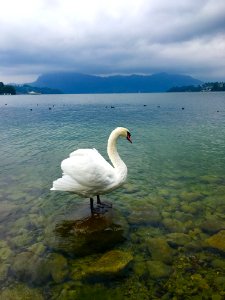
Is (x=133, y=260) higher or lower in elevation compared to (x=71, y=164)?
lower

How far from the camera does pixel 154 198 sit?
531 inches

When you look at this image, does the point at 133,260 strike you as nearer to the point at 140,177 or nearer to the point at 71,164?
the point at 71,164

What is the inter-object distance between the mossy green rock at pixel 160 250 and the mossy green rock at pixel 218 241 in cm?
129

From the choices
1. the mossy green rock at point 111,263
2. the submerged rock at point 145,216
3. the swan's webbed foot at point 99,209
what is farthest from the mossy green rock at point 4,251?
the submerged rock at point 145,216

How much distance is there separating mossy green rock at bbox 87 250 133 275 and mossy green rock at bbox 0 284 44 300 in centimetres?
145

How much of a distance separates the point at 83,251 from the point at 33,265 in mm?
1474

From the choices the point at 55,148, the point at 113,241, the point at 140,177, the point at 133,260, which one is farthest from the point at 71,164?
the point at 55,148

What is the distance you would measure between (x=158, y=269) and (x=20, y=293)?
358 cm

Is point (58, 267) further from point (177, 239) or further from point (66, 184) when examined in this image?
point (177, 239)

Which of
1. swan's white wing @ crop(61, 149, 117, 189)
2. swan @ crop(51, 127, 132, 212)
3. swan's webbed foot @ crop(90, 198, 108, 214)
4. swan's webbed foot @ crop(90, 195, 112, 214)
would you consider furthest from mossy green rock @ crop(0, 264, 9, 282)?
swan's webbed foot @ crop(90, 195, 112, 214)

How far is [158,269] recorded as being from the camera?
27.1 feet

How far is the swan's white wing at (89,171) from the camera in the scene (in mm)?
10047

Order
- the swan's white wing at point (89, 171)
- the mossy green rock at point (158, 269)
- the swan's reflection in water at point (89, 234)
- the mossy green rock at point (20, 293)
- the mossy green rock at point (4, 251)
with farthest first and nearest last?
the swan's white wing at point (89, 171) < the swan's reflection in water at point (89, 234) < the mossy green rock at point (4, 251) < the mossy green rock at point (158, 269) < the mossy green rock at point (20, 293)

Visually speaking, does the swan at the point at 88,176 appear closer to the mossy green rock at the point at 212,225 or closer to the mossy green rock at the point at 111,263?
the mossy green rock at the point at 111,263
